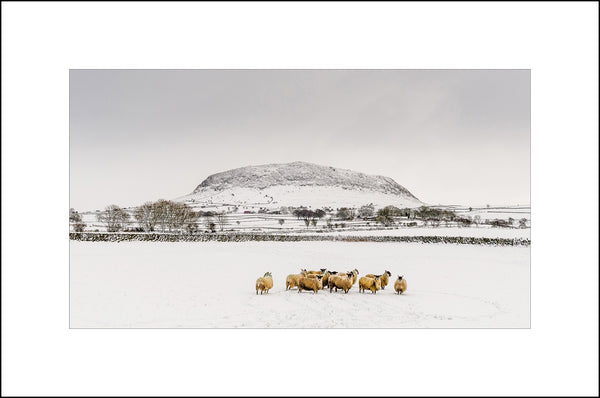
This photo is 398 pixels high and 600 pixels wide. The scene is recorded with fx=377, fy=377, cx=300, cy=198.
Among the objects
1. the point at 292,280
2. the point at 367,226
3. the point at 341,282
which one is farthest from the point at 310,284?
the point at 367,226

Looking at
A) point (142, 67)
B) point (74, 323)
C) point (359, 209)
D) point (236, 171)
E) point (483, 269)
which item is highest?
point (142, 67)

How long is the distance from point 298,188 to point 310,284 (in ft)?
25.1

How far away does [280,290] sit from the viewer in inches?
357

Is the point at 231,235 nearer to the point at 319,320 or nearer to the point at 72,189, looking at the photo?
the point at 72,189

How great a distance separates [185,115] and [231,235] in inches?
178

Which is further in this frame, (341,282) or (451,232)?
(451,232)

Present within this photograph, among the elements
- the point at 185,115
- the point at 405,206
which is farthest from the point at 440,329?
the point at 185,115

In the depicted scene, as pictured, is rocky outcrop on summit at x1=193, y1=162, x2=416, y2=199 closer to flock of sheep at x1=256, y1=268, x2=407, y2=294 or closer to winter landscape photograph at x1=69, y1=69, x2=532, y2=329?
winter landscape photograph at x1=69, y1=69, x2=532, y2=329

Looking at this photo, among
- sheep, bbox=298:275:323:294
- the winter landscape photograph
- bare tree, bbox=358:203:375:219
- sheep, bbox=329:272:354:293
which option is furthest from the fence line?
sheep, bbox=298:275:323:294

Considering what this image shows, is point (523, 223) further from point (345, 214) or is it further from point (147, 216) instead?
point (147, 216)

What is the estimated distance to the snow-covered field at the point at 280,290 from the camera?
759 centimetres

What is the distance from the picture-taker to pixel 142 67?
8.66 meters

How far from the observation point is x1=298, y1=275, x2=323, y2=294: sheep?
8.73 metres

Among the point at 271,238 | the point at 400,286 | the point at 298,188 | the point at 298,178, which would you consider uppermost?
the point at 298,178
